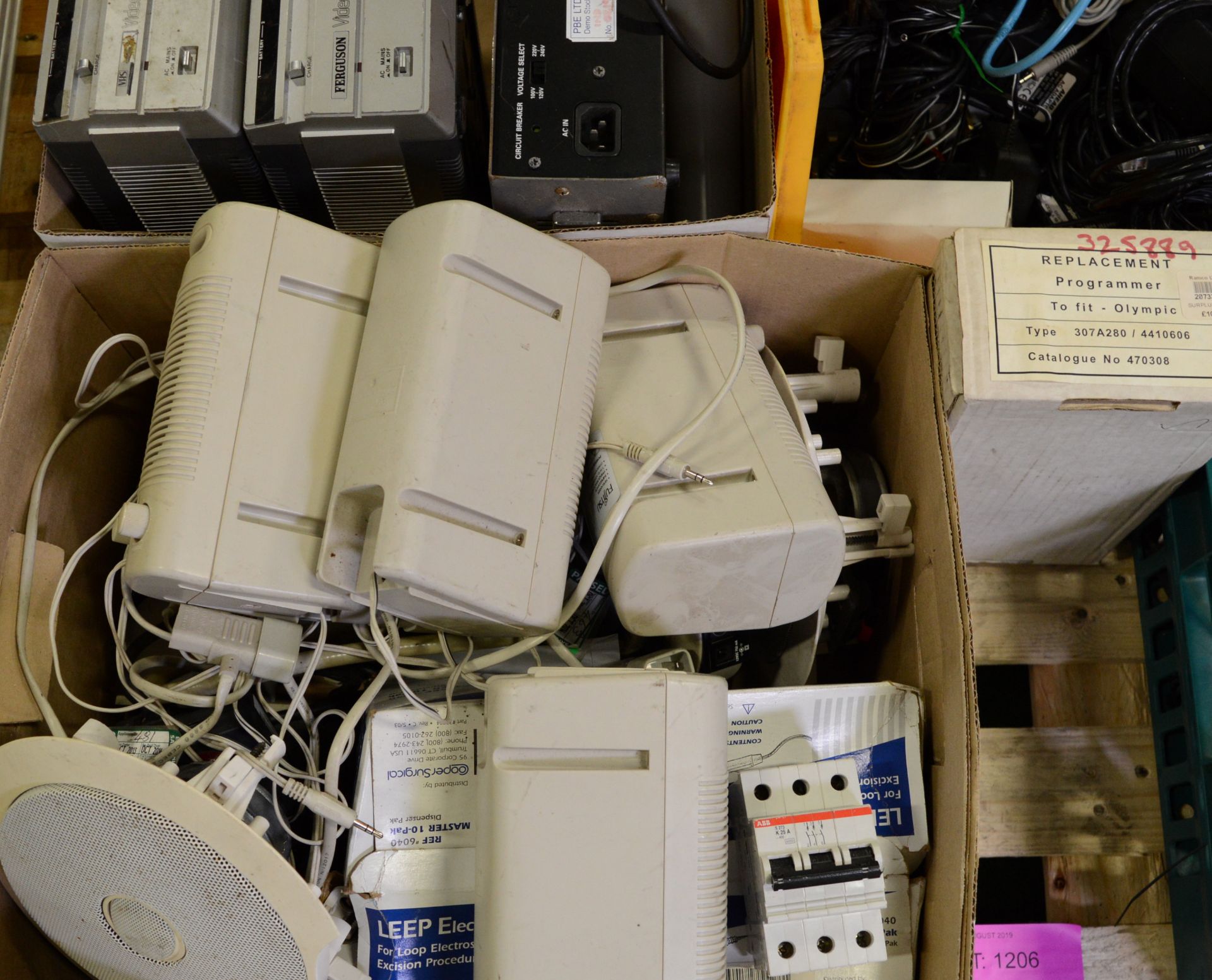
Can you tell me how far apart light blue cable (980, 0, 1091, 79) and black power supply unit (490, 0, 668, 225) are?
350 millimetres

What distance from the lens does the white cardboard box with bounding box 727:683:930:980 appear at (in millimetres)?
767

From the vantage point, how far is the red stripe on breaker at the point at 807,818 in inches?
27.9

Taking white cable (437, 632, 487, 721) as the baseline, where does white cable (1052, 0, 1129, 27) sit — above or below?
above

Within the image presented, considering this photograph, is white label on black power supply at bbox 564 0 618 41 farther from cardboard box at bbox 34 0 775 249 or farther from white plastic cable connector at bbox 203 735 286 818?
white plastic cable connector at bbox 203 735 286 818

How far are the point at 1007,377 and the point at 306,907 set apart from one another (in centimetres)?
63

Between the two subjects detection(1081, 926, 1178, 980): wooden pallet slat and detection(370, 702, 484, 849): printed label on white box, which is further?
detection(1081, 926, 1178, 980): wooden pallet slat

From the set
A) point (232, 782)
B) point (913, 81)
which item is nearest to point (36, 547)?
point (232, 782)

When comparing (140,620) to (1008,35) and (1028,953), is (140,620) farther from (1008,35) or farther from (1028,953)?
(1008,35)

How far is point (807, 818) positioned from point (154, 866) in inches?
17.5

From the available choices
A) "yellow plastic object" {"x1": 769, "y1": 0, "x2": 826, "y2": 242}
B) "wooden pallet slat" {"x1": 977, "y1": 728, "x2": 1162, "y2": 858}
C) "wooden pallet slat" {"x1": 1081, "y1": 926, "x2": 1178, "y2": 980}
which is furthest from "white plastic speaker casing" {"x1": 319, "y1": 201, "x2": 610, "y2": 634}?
"wooden pallet slat" {"x1": 1081, "y1": 926, "x2": 1178, "y2": 980}

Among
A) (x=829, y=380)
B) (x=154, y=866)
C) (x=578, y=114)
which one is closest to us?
(x=154, y=866)

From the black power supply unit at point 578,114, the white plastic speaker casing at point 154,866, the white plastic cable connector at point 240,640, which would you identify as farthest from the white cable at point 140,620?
the black power supply unit at point 578,114

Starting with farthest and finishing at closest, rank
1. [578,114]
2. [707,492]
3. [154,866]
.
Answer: [578,114]
[707,492]
[154,866]

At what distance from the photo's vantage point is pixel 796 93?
79cm
